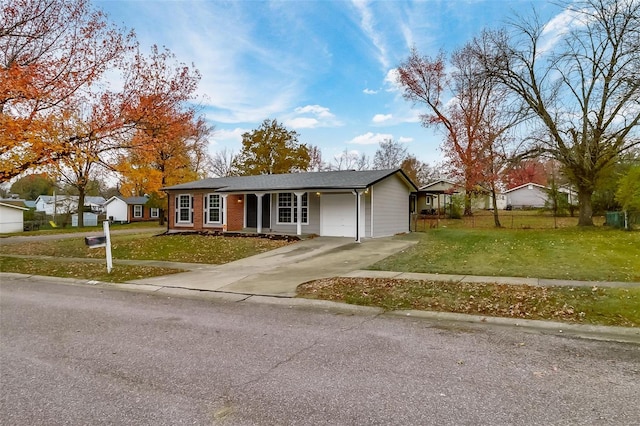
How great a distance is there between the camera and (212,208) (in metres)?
23.1

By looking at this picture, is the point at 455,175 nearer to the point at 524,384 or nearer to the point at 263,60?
the point at 263,60

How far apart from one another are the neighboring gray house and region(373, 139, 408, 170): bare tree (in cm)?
3352

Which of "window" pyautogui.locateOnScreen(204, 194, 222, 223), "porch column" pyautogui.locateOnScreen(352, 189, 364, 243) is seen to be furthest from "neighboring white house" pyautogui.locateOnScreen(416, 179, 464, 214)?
"window" pyautogui.locateOnScreen(204, 194, 222, 223)

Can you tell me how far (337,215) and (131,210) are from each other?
4111cm

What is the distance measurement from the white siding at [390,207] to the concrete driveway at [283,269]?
306cm

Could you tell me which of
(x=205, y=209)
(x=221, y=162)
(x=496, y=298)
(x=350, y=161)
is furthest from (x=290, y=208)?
(x=350, y=161)

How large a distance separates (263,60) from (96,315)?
1635 cm

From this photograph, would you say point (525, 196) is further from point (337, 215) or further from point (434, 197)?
point (337, 215)

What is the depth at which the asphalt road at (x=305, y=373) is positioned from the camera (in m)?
2.95

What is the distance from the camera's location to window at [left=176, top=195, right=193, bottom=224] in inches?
946

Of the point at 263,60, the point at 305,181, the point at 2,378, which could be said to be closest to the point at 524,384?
the point at 2,378

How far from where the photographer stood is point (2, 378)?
3758mm

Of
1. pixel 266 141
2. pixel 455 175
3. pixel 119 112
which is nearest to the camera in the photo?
pixel 119 112

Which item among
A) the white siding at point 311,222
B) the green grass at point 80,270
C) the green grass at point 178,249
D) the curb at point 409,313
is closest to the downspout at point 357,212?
the white siding at point 311,222
